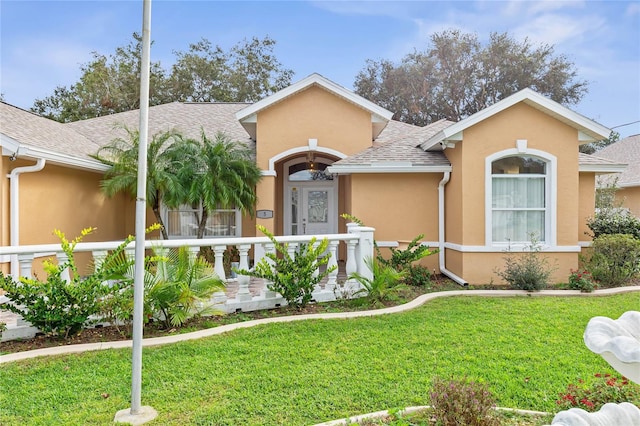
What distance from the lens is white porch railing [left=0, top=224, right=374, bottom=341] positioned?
5176mm

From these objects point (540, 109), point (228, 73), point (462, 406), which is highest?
point (228, 73)

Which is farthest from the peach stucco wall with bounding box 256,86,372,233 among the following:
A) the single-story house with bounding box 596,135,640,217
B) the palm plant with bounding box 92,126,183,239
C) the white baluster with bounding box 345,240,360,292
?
the single-story house with bounding box 596,135,640,217

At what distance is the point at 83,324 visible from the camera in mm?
5227

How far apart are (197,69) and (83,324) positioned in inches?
1021

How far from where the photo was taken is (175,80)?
27016mm

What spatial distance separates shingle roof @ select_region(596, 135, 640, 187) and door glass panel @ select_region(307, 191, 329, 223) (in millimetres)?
12438

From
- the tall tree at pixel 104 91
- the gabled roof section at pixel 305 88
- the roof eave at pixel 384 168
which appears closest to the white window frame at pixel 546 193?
the roof eave at pixel 384 168

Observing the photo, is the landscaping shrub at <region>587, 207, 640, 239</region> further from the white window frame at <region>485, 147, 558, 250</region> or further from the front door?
the front door

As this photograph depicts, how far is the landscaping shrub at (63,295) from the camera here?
4805mm

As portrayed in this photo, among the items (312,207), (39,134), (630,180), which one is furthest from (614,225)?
(39,134)

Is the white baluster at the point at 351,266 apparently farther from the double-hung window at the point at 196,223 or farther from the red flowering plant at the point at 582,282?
the double-hung window at the point at 196,223

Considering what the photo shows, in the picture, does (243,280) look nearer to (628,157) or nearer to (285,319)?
(285,319)

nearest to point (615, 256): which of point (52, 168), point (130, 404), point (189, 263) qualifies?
point (189, 263)

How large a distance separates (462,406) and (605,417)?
0.91 meters
